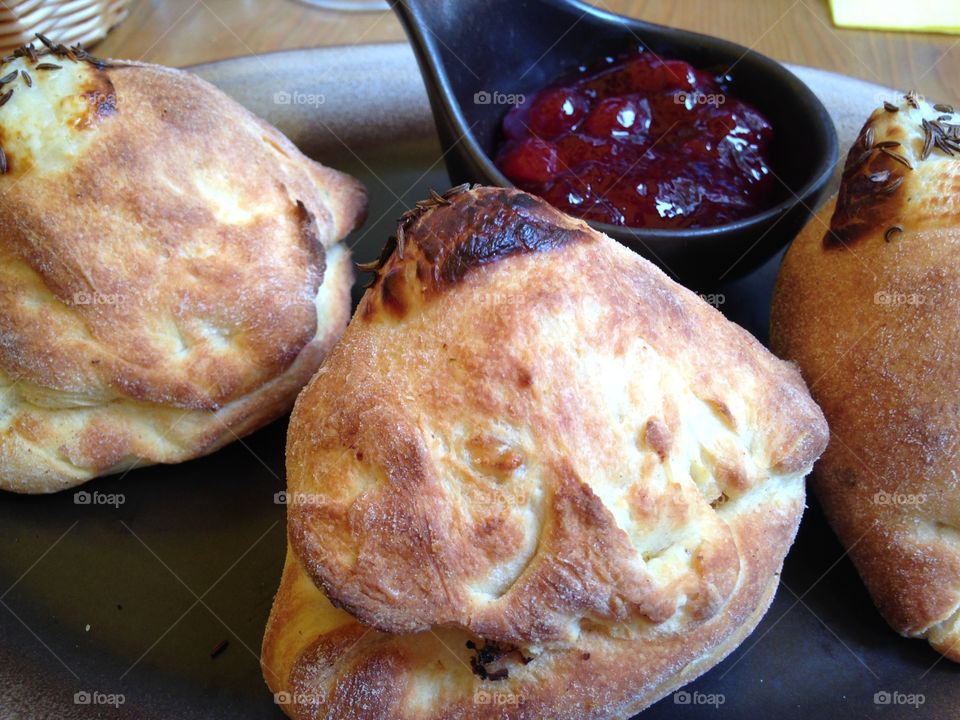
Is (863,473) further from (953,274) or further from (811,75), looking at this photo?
(811,75)

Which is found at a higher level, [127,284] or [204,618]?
[127,284]

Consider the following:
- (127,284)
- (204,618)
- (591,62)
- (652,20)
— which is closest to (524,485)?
(204,618)

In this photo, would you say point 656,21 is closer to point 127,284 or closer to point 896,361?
point 896,361

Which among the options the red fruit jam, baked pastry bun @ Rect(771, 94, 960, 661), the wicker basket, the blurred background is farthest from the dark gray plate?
the blurred background

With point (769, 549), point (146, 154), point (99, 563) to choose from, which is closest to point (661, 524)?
point (769, 549)

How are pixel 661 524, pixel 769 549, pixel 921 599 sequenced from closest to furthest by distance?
pixel 661 524 < pixel 769 549 < pixel 921 599

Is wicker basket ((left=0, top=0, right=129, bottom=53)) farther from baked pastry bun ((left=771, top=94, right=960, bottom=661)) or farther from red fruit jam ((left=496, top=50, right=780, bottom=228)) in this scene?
baked pastry bun ((left=771, top=94, right=960, bottom=661))
